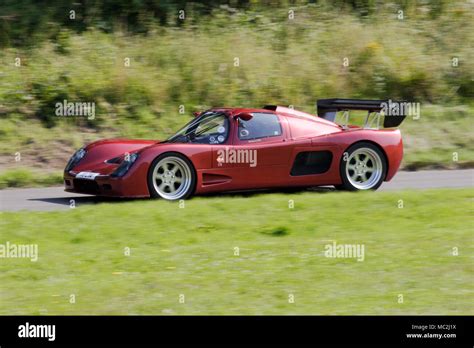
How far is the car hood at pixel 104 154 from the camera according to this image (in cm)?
1219

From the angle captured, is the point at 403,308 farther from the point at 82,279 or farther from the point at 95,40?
the point at 95,40

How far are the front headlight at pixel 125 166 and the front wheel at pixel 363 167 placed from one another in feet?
9.51

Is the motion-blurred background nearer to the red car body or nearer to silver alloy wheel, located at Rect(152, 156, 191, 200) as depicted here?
the red car body

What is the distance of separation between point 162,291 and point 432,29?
16.2 meters

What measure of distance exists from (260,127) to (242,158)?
0.57m

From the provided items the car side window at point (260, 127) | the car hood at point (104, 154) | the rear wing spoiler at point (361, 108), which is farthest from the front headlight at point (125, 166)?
the rear wing spoiler at point (361, 108)

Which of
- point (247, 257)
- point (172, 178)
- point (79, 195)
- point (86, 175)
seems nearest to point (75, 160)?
point (86, 175)

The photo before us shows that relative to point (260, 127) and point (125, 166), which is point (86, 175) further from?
point (260, 127)

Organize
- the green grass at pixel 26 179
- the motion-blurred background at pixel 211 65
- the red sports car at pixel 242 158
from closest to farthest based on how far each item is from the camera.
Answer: the red sports car at pixel 242 158 → the green grass at pixel 26 179 → the motion-blurred background at pixel 211 65

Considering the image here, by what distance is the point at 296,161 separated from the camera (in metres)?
12.6

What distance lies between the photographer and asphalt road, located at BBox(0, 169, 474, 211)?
12.2 metres

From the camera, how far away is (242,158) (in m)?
12.3

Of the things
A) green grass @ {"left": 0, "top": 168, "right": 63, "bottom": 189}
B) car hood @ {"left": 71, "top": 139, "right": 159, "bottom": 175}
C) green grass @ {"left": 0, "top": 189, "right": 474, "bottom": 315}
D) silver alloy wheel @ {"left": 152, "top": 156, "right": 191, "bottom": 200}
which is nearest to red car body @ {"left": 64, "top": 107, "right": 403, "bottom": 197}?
car hood @ {"left": 71, "top": 139, "right": 159, "bottom": 175}

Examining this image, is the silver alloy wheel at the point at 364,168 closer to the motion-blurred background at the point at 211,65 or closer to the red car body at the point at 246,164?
the red car body at the point at 246,164
